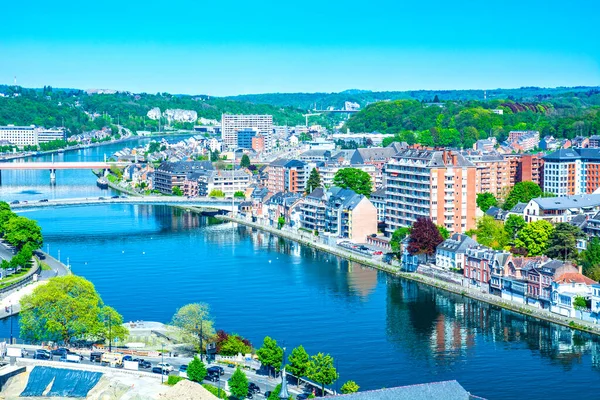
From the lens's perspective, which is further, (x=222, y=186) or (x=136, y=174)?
(x=136, y=174)

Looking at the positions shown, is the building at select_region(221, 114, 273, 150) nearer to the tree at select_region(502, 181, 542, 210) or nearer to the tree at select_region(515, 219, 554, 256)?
the tree at select_region(502, 181, 542, 210)

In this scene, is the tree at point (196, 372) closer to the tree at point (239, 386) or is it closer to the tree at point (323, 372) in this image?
the tree at point (239, 386)

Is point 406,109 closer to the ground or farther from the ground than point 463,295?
farther from the ground

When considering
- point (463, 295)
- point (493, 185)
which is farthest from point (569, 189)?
point (463, 295)

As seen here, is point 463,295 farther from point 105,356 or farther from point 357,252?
point 105,356

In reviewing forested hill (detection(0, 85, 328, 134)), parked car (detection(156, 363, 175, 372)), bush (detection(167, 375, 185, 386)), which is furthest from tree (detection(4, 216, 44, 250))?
forested hill (detection(0, 85, 328, 134))

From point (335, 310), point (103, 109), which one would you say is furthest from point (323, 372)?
point (103, 109)
